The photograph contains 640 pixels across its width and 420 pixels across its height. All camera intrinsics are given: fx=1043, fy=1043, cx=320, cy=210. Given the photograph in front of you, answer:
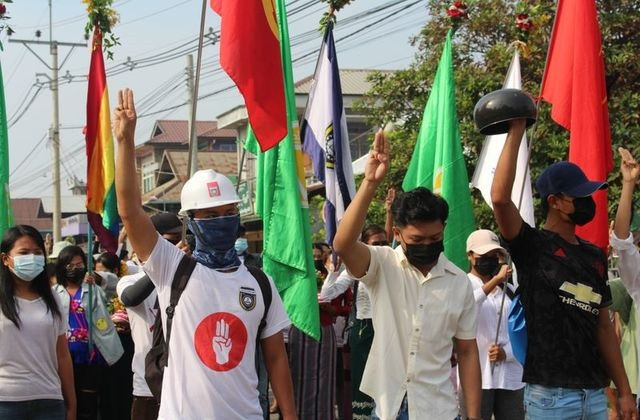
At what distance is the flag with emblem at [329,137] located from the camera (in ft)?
30.4

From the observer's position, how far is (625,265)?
6.21 meters

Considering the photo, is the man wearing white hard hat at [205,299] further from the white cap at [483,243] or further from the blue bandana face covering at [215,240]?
the white cap at [483,243]

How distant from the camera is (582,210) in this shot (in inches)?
199

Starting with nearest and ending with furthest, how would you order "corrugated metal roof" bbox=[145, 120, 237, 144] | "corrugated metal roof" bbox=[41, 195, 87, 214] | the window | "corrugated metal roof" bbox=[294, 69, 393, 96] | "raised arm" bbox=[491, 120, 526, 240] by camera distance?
"raised arm" bbox=[491, 120, 526, 240], "corrugated metal roof" bbox=[294, 69, 393, 96], the window, "corrugated metal roof" bbox=[145, 120, 237, 144], "corrugated metal roof" bbox=[41, 195, 87, 214]

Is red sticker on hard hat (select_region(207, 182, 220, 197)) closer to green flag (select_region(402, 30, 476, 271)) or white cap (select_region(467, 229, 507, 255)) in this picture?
white cap (select_region(467, 229, 507, 255))

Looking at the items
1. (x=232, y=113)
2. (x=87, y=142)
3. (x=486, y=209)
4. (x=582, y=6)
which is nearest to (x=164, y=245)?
(x=582, y=6)

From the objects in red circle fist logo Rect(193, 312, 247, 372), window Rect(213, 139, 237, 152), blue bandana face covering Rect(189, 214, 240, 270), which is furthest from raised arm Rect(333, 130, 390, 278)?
window Rect(213, 139, 237, 152)

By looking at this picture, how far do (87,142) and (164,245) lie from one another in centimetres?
563

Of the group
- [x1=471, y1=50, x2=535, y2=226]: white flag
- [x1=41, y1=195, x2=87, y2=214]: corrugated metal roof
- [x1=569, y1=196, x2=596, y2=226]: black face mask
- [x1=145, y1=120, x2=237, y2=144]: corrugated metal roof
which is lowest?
[x1=569, y1=196, x2=596, y2=226]: black face mask

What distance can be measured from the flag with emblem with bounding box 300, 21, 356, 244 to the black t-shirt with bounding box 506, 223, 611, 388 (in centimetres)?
415

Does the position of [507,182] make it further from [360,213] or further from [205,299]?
[205,299]

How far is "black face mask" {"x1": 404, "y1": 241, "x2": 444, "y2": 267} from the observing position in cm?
478

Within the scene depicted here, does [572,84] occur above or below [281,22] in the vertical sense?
below

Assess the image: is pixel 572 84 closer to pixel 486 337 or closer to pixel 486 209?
pixel 486 337
